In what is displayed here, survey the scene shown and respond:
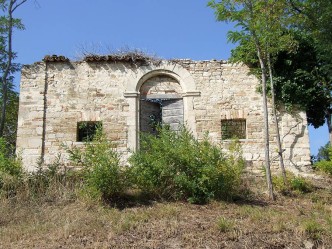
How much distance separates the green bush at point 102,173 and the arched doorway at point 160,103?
3104mm

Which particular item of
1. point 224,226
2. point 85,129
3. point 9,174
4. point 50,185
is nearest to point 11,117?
point 85,129

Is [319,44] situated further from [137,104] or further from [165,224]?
[165,224]

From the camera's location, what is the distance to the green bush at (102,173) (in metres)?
8.70

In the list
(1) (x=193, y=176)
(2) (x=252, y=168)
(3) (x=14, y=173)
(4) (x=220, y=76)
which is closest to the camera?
(1) (x=193, y=176)

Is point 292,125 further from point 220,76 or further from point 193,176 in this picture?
point 193,176

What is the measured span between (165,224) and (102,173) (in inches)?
71.9

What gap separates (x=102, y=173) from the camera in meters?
8.65

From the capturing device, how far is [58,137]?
11820 mm

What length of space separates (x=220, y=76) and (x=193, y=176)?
4.33 meters

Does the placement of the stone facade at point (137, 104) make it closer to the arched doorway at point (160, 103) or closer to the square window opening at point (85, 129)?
the arched doorway at point (160, 103)

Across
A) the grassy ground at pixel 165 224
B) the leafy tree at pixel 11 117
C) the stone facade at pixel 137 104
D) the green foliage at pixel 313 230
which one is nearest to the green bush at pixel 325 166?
the stone facade at pixel 137 104

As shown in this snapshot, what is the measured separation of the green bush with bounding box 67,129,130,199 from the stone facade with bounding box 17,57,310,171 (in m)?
2.50

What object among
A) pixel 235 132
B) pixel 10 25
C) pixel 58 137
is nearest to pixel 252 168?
pixel 235 132

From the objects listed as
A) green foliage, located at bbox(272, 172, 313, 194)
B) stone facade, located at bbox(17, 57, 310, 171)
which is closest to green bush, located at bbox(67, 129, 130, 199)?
stone facade, located at bbox(17, 57, 310, 171)
